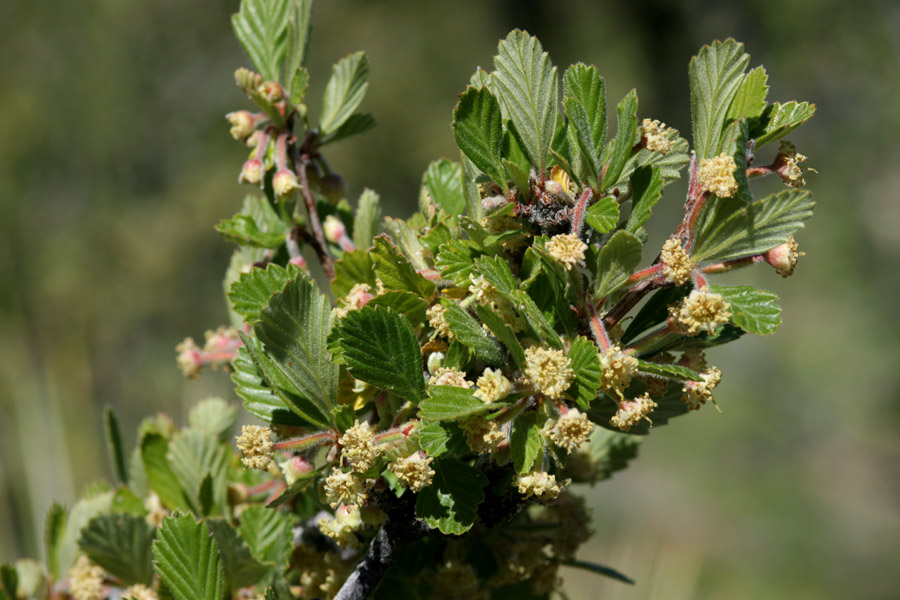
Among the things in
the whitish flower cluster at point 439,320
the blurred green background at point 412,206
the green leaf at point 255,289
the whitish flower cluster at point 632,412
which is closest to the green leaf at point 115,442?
the green leaf at point 255,289

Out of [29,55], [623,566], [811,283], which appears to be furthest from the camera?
[811,283]

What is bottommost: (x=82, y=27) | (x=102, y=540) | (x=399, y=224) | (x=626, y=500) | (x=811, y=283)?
(x=102, y=540)

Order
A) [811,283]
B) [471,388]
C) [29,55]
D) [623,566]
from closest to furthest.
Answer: [471,388] < [623,566] < [29,55] < [811,283]

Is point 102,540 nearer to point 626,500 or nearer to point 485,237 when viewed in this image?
point 485,237

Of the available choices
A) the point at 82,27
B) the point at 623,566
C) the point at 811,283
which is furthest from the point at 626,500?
the point at 82,27

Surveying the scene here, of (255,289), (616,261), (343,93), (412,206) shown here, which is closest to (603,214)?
(616,261)

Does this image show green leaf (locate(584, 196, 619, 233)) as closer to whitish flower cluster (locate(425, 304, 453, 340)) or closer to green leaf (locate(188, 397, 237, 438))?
whitish flower cluster (locate(425, 304, 453, 340))
